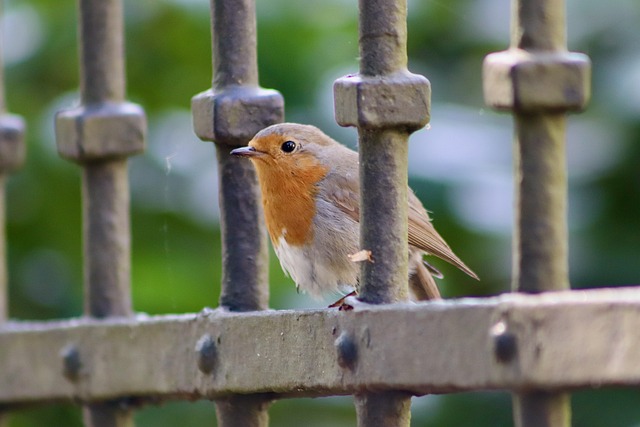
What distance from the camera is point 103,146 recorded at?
2.75 metres

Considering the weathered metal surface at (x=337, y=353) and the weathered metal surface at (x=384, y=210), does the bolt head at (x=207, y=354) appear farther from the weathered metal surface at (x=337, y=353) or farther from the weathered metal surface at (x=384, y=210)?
the weathered metal surface at (x=384, y=210)

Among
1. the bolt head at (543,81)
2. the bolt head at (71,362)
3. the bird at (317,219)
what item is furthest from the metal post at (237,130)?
the bolt head at (543,81)

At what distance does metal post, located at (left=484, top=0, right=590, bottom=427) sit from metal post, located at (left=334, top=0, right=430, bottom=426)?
0.92ft

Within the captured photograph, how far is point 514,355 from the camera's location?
5.31 feet

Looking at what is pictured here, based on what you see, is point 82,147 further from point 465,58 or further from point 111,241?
point 465,58

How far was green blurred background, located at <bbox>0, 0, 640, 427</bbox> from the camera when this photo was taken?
3.74 metres

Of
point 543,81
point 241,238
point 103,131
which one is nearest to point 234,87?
point 241,238

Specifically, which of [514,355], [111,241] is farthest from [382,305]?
[111,241]

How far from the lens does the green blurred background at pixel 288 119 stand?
374cm

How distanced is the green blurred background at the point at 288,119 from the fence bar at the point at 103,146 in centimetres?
95

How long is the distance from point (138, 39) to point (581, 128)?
1556 millimetres

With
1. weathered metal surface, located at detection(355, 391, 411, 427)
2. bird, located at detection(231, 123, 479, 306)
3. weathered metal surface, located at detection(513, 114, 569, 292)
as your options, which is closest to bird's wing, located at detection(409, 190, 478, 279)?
bird, located at detection(231, 123, 479, 306)

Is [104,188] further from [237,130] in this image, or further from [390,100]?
[390,100]

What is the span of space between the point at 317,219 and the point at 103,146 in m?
0.84
